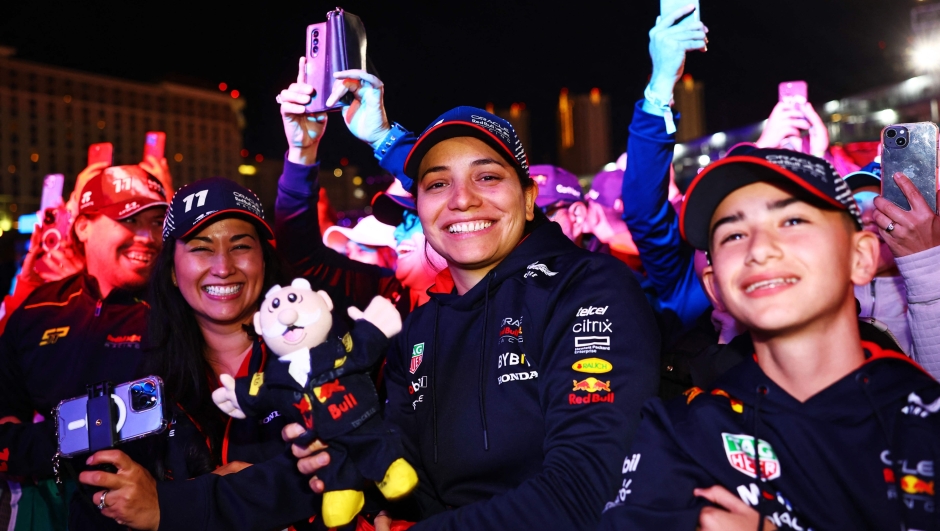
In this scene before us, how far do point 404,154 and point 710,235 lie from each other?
1718mm

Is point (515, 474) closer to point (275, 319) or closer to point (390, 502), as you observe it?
point (390, 502)

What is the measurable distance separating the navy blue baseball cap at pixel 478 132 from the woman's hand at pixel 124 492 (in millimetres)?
1416

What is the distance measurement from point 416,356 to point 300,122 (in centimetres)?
166

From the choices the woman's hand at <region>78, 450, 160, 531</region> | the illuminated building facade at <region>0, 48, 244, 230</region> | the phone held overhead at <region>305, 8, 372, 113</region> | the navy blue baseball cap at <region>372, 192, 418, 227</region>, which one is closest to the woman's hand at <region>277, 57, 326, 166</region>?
the phone held overhead at <region>305, 8, 372, 113</region>

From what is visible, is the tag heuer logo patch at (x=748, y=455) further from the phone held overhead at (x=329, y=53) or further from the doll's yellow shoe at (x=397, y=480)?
the phone held overhead at (x=329, y=53)

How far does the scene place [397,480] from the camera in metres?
1.92

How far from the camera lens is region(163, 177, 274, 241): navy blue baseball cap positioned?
2986 mm

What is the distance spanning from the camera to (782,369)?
1.87 metres

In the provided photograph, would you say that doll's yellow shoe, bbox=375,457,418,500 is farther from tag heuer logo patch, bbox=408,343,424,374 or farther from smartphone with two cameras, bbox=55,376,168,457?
smartphone with two cameras, bbox=55,376,168,457

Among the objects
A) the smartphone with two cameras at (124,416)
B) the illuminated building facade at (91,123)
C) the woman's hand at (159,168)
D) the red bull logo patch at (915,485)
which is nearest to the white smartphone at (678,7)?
the red bull logo patch at (915,485)

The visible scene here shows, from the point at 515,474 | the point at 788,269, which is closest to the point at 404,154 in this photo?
the point at 515,474

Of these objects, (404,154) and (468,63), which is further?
(468,63)

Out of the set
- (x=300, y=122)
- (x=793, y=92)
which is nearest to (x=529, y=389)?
(x=300, y=122)

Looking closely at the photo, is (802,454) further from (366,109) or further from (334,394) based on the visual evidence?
(366,109)
